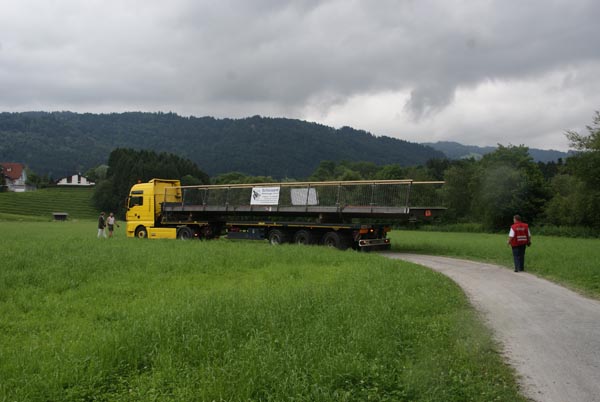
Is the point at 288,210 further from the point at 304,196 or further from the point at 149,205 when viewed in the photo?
the point at 149,205

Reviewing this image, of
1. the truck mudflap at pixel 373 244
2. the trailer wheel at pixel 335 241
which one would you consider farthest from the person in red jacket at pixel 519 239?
the trailer wheel at pixel 335 241

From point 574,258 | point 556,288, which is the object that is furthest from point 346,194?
point 556,288

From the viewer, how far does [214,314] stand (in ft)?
25.5

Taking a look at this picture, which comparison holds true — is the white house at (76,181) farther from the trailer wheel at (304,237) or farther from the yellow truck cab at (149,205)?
the trailer wheel at (304,237)

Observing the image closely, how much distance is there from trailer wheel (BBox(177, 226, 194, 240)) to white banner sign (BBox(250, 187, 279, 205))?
191 inches

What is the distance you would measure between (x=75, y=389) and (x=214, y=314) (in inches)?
110

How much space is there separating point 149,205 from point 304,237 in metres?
11.3

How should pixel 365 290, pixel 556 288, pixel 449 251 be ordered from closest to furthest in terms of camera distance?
1. pixel 365 290
2. pixel 556 288
3. pixel 449 251

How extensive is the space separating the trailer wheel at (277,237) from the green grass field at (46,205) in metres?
71.2

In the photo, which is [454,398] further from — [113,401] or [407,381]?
[113,401]

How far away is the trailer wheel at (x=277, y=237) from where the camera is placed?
24.3m

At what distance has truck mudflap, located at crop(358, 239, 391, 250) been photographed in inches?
861

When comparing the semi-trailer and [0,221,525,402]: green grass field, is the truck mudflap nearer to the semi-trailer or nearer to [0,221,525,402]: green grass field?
the semi-trailer

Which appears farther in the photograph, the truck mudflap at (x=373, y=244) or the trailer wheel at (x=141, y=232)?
the trailer wheel at (x=141, y=232)
